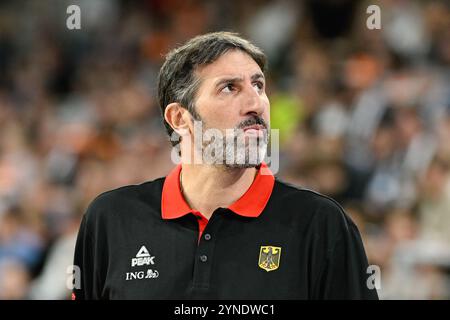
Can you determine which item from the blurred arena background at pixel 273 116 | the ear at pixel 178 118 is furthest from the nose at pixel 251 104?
the blurred arena background at pixel 273 116

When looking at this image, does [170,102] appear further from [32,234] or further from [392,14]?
[392,14]

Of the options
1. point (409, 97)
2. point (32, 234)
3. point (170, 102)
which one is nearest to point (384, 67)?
point (409, 97)

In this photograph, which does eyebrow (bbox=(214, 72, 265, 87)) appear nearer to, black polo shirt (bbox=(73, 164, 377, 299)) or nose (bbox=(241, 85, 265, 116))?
nose (bbox=(241, 85, 265, 116))

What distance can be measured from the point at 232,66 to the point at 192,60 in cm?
16

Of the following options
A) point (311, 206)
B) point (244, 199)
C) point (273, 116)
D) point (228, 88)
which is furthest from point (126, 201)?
point (273, 116)

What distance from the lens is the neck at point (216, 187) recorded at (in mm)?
2939

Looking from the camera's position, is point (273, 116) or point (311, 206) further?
point (273, 116)

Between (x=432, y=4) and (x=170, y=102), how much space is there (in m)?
4.69

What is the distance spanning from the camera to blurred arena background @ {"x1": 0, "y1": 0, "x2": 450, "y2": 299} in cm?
592

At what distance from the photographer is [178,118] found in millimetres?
3115

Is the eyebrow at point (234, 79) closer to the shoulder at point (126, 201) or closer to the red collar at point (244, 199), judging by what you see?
the red collar at point (244, 199)

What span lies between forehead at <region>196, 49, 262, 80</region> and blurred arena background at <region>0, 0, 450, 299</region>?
262 centimetres

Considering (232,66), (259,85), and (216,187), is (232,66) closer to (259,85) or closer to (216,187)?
(259,85)

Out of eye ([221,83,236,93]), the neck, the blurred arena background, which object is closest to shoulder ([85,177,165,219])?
the neck
